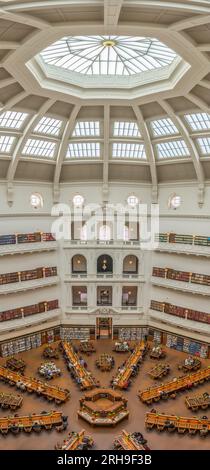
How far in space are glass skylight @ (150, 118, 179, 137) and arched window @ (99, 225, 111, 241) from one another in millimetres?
8909

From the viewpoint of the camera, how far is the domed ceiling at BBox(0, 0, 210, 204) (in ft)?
46.8

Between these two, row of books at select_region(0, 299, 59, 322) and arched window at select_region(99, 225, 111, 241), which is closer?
row of books at select_region(0, 299, 59, 322)

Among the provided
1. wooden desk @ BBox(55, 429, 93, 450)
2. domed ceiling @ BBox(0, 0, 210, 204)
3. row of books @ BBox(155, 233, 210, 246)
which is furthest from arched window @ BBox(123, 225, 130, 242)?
wooden desk @ BBox(55, 429, 93, 450)

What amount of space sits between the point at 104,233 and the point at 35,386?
13.6m

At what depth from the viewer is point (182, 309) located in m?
28.8

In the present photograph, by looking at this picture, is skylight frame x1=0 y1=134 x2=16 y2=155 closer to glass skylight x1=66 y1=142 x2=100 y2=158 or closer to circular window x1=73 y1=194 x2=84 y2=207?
glass skylight x1=66 y1=142 x2=100 y2=158

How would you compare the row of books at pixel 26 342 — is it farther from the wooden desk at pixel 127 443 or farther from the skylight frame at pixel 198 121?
the skylight frame at pixel 198 121

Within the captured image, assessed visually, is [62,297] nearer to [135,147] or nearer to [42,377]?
[42,377]

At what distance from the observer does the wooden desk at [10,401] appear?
2133 cm

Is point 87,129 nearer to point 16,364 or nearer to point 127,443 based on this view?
point 16,364

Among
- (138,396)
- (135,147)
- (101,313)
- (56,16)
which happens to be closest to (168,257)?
(101,313)

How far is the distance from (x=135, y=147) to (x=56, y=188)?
753 cm

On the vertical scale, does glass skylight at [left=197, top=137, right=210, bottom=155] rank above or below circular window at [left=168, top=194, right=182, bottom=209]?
above

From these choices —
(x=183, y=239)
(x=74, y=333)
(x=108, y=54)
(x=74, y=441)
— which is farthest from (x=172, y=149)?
(x=74, y=441)
